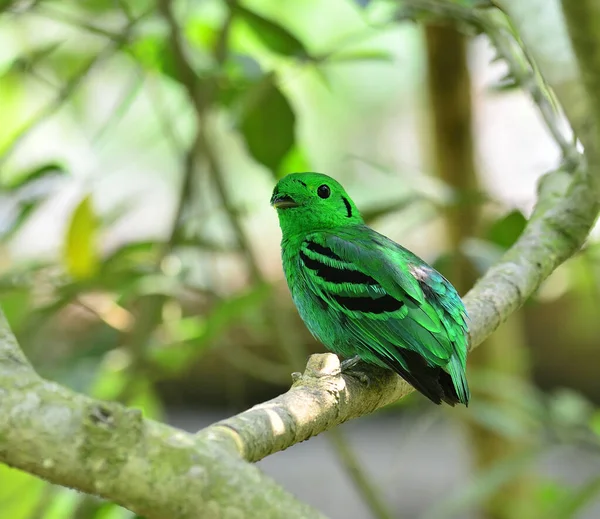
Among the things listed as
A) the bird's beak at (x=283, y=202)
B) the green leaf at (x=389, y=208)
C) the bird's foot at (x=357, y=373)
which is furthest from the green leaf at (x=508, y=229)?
the bird's foot at (x=357, y=373)

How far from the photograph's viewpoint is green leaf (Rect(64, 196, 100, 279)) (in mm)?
3355

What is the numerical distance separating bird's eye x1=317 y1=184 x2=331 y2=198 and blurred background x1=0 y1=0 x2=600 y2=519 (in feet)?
1.45

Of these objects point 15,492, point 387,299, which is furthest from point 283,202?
point 15,492

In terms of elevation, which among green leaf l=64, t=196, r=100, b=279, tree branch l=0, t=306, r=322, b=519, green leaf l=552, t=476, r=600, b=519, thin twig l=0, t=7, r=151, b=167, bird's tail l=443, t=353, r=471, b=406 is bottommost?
green leaf l=552, t=476, r=600, b=519

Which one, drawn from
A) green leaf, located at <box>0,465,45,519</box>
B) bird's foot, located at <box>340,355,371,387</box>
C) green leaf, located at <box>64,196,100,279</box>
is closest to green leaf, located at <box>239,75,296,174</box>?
green leaf, located at <box>64,196,100,279</box>

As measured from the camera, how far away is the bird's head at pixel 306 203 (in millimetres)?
2957

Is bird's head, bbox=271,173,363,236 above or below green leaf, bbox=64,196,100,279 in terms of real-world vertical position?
above

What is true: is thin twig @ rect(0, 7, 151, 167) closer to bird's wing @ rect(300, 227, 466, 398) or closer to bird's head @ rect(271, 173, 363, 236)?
bird's head @ rect(271, 173, 363, 236)

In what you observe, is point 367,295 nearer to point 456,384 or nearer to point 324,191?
point 456,384

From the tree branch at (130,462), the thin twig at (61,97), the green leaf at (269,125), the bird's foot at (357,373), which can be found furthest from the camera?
the green leaf at (269,125)

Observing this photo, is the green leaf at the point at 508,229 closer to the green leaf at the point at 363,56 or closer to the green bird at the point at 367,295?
the green bird at the point at 367,295

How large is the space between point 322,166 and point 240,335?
1.71 m

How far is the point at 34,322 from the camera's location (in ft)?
11.4

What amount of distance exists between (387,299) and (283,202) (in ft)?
2.19
